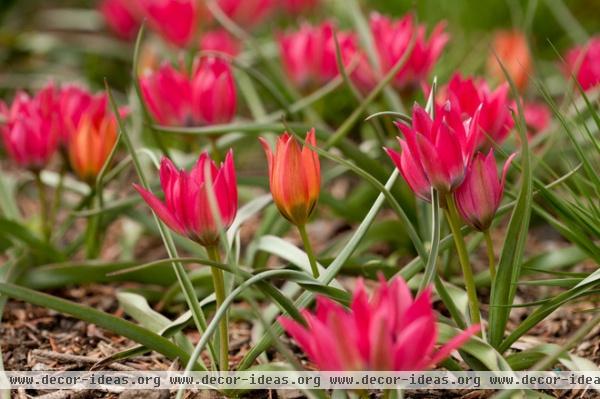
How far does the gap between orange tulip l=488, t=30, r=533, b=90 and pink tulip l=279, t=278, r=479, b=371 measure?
1.43 metres

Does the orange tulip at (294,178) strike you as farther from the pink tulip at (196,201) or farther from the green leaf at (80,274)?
the green leaf at (80,274)

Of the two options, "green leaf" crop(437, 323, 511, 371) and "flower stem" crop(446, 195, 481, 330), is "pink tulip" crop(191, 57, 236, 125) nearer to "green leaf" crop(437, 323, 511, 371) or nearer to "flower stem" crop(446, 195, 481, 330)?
"flower stem" crop(446, 195, 481, 330)

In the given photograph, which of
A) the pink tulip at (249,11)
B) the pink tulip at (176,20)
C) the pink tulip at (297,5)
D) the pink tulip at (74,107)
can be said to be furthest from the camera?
the pink tulip at (297,5)

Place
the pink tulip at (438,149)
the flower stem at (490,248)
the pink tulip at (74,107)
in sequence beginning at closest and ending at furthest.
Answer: the pink tulip at (438,149) → the flower stem at (490,248) → the pink tulip at (74,107)

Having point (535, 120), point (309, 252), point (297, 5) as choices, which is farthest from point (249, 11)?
point (309, 252)

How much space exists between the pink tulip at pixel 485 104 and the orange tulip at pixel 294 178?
0.31 metres

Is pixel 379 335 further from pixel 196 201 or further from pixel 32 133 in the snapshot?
pixel 32 133

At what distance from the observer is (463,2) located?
3412 millimetres

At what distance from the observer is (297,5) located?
3328 millimetres

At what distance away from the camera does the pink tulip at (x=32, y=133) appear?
1.81 metres

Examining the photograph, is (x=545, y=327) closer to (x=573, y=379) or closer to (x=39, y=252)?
(x=573, y=379)

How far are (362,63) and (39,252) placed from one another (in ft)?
3.03

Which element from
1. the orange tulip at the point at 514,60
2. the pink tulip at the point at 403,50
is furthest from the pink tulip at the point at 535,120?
the pink tulip at the point at 403,50

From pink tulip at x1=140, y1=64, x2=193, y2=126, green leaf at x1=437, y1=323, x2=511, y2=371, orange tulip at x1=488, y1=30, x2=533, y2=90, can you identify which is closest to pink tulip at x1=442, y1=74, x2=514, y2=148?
green leaf at x1=437, y1=323, x2=511, y2=371
